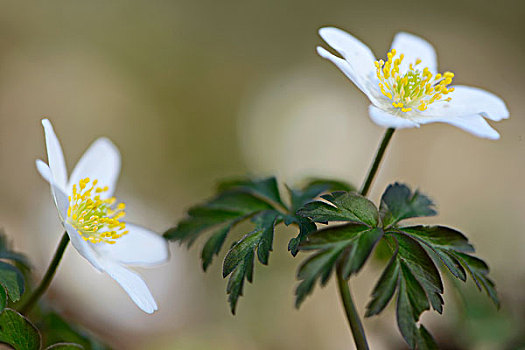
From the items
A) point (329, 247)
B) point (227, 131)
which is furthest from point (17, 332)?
point (227, 131)

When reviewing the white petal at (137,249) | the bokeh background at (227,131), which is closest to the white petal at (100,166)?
the white petal at (137,249)

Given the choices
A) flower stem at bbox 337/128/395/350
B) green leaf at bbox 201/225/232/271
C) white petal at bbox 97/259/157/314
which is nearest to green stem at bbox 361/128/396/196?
flower stem at bbox 337/128/395/350

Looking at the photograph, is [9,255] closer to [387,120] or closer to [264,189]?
[264,189]

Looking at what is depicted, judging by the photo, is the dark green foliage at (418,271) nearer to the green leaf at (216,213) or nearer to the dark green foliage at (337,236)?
the dark green foliage at (337,236)

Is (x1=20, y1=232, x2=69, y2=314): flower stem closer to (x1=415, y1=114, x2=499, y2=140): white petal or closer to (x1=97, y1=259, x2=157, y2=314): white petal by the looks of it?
(x1=97, y1=259, x2=157, y2=314): white petal

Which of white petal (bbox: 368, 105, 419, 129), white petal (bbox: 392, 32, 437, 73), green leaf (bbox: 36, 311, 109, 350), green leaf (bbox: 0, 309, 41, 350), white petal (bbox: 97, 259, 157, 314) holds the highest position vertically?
white petal (bbox: 392, 32, 437, 73)

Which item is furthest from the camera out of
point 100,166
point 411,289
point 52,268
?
point 100,166

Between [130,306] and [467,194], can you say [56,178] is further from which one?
[467,194]
